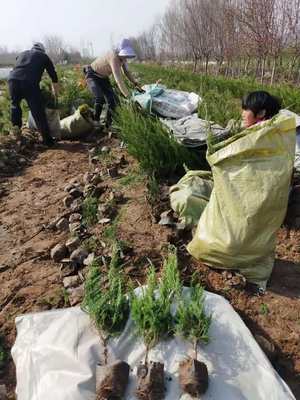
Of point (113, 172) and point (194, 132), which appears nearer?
point (194, 132)

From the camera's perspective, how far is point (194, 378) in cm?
148

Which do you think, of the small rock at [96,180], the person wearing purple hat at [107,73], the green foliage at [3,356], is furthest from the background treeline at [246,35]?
the green foliage at [3,356]

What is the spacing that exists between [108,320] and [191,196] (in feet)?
3.86

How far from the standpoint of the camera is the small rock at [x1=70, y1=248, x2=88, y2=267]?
251 centimetres

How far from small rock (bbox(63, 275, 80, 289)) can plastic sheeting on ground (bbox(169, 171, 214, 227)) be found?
2.55 feet

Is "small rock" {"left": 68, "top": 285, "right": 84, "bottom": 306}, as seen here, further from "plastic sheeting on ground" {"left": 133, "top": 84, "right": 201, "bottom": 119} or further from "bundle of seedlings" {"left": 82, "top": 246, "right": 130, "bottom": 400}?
"plastic sheeting on ground" {"left": 133, "top": 84, "right": 201, "bottom": 119}

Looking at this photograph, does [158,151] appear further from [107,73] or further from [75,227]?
[107,73]

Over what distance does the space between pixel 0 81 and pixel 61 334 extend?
15.1 meters

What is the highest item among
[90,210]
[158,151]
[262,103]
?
[262,103]

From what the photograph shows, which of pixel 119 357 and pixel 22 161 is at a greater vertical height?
pixel 119 357

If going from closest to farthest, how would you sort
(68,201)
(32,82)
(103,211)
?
(103,211), (68,201), (32,82)

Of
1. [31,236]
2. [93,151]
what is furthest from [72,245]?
[93,151]

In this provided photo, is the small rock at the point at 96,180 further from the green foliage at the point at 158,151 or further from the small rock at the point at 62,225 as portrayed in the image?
the small rock at the point at 62,225

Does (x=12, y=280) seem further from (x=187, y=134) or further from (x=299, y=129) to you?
(x=299, y=129)
